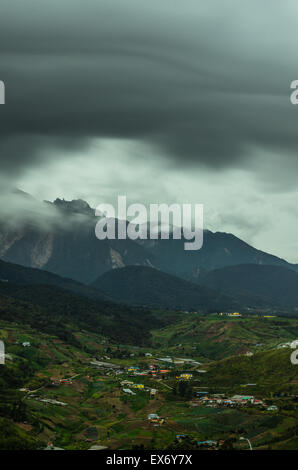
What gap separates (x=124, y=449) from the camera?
618 ft
